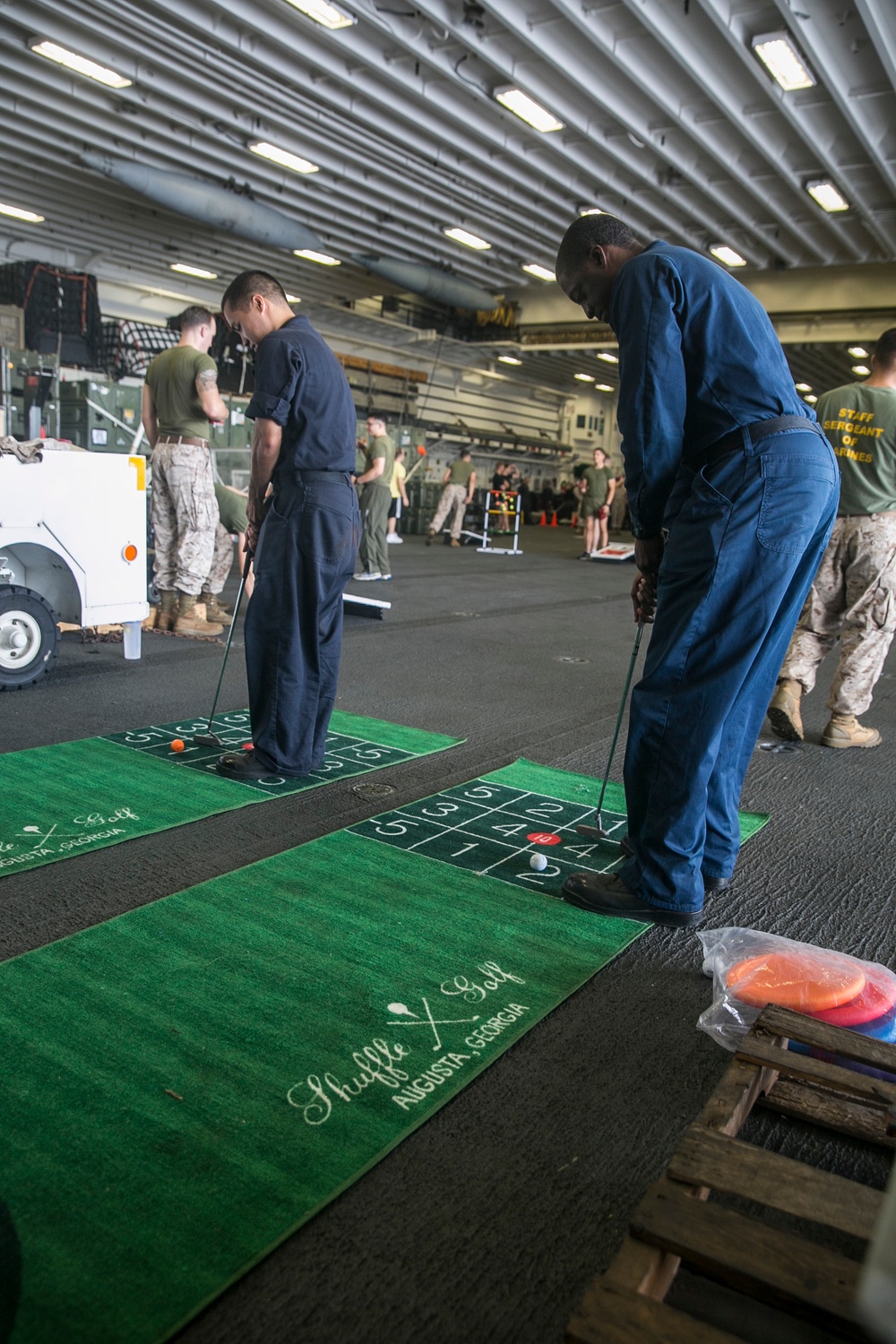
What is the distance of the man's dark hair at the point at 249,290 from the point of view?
11.3ft

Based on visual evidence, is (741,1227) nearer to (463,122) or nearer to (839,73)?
(839,73)

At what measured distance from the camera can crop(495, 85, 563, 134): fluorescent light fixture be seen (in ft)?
34.2

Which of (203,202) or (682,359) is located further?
(203,202)

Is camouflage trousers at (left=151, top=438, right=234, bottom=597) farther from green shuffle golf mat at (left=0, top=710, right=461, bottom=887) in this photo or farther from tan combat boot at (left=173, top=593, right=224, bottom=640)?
green shuffle golf mat at (left=0, top=710, right=461, bottom=887)

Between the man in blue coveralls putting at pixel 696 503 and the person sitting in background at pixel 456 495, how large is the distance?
50.0 ft

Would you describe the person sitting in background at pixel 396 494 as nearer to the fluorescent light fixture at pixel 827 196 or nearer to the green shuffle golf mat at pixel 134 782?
the fluorescent light fixture at pixel 827 196

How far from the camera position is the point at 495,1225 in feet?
4.93

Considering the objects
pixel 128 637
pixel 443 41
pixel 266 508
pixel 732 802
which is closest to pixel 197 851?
pixel 266 508

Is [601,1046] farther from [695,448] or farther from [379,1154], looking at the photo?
[695,448]

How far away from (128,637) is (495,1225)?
15.4 feet

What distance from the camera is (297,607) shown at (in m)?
3.45

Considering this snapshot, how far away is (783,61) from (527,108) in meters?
2.96

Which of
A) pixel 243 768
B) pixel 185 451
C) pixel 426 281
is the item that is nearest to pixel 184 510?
pixel 185 451

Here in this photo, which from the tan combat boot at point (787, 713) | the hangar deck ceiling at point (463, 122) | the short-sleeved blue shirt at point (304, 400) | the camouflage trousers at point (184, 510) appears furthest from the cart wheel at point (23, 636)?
the hangar deck ceiling at point (463, 122)
